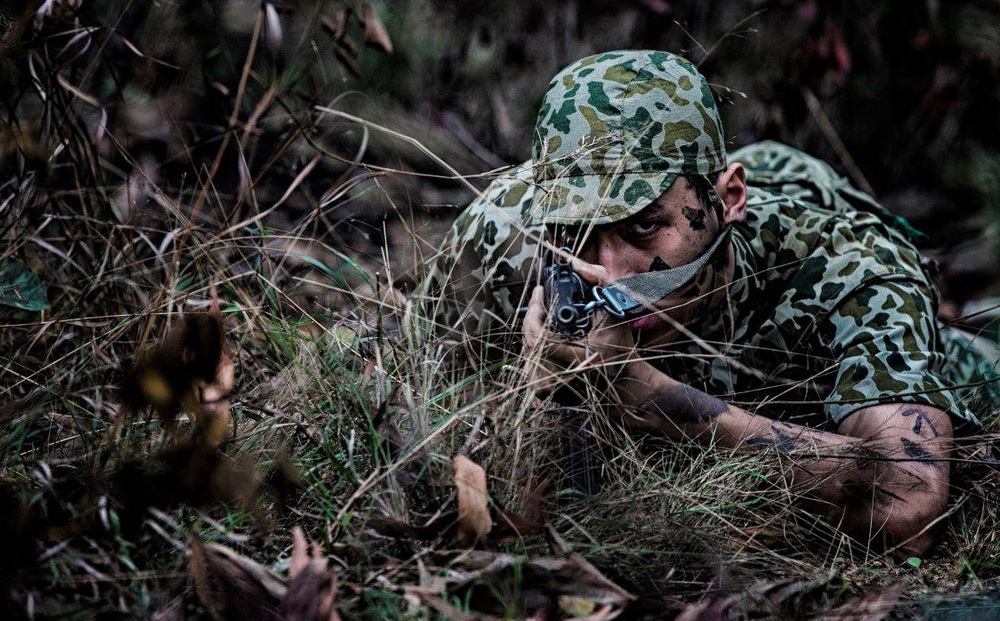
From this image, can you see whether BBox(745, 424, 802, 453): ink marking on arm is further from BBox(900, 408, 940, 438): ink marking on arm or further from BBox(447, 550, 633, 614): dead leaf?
BBox(447, 550, 633, 614): dead leaf

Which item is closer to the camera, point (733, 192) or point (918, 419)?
point (918, 419)

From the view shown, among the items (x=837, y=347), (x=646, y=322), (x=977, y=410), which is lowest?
(x=977, y=410)

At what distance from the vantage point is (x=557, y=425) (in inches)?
70.7

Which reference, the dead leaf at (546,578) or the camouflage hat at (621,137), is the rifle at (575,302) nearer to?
the camouflage hat at (621,137)

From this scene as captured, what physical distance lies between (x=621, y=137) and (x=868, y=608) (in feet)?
3.52

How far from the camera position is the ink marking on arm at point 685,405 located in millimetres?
2084

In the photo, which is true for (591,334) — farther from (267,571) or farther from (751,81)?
(751,81)

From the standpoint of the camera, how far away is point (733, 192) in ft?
7.55

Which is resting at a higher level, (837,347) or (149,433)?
(149,433)

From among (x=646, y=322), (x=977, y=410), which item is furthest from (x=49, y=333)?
(x=977, y=410)

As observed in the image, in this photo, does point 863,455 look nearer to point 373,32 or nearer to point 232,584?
point 232,584

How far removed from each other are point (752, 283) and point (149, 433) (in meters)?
1.49

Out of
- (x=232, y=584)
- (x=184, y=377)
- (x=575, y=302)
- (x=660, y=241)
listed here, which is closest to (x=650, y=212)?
(x=660, y=241)

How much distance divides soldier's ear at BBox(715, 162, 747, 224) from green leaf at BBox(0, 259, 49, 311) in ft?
4.95
